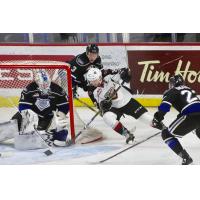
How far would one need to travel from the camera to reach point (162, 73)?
2.47m

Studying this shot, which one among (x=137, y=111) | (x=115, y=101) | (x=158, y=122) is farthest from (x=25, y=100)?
(x=158, y=122)

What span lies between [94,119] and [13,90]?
0.39 meters

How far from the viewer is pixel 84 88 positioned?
2.52 m

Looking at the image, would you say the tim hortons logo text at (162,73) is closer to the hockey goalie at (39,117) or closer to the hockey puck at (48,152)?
the hockey goalie at (39,117)

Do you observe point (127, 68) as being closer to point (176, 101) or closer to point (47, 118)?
point (176, 101)

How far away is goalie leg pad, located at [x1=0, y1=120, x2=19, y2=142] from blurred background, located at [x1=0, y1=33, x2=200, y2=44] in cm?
39

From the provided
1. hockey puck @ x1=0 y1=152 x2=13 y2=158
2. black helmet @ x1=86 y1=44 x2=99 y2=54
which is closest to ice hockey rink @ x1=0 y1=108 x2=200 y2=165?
hockey puck @ x1=0 y1=152 x2=13 y2=158

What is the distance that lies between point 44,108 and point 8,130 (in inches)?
8.0

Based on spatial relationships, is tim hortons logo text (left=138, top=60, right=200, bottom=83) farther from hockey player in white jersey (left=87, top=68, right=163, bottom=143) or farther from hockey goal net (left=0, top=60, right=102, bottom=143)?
hockey goal net (left=0, top=60, right=102, bottom=143)

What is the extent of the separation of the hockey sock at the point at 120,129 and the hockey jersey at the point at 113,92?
0.09 metres

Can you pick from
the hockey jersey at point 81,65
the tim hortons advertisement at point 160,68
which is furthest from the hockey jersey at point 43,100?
the tim hortons advertisement at point 160,68

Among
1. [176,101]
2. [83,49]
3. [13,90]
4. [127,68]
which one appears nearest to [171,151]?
[176,101]

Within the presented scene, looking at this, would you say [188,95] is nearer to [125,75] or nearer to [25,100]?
[125,75]

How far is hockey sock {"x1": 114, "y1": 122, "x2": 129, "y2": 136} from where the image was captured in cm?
255
